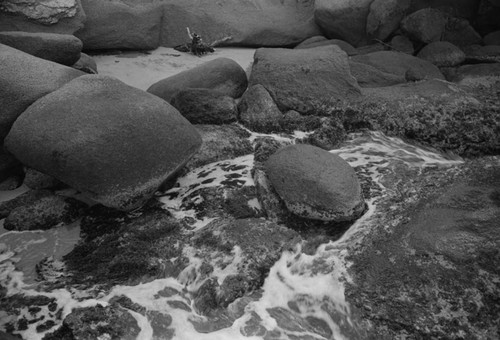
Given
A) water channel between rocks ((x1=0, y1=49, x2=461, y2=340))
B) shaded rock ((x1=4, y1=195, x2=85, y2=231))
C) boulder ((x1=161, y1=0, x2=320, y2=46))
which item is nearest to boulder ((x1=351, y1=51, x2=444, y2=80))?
boulder ((x1=161, y1=0, x2=320, y2=46))

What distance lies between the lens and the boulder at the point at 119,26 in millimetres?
6621

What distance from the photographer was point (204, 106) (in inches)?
199

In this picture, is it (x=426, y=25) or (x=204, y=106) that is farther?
(x=426, y=25)

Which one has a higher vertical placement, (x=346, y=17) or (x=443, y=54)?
(x=346, y=17)

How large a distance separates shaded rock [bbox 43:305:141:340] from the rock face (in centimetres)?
153

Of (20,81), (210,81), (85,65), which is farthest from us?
(210,81)

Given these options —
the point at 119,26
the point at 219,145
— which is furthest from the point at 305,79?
the point at 119,26

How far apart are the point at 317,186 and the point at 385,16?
5101mm

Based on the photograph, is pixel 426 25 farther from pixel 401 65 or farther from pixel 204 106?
pixel 204 106

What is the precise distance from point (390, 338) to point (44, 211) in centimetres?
275

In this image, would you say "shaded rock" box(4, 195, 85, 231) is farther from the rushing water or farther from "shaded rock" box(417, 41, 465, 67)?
"shaded rock" box(417, 41, 465, 67)

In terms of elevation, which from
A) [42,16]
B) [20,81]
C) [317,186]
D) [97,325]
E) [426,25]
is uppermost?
[42,16]

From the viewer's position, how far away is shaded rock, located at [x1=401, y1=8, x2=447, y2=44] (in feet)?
24.4

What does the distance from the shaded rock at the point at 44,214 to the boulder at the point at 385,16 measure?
5890 millimetres
